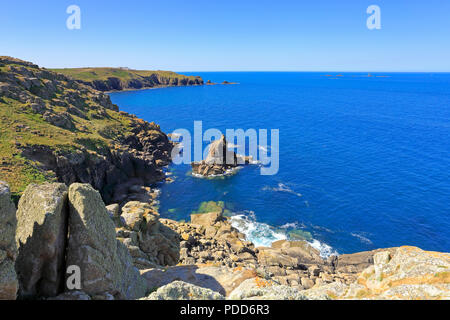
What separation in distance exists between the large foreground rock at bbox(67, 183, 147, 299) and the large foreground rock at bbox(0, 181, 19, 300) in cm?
295

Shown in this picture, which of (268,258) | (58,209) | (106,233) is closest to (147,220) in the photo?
(106,233)

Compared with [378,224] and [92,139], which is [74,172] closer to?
[92,139]

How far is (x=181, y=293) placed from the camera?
12086 millimetres

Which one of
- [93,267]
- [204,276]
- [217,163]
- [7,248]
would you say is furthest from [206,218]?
[7,248]

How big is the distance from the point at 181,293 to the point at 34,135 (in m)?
62.5

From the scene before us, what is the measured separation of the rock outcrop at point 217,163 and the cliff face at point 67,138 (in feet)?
41.6

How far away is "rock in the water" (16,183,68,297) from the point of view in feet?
40.3

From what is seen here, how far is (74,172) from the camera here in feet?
185

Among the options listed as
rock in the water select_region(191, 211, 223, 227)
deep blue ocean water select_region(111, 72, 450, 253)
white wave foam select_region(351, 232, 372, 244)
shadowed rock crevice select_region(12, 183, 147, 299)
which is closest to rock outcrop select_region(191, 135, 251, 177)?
deep blue ocean water select_region(111, 72, 450, 253)

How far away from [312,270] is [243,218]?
2097cm

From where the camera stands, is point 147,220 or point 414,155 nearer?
point 147,220

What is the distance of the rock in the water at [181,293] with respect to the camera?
11.9 metres

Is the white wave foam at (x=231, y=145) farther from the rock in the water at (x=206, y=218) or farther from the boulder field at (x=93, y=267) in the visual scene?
the boulder field at (x=93, y=267)

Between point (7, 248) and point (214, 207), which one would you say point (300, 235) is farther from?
point (7, 248)
